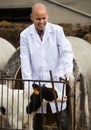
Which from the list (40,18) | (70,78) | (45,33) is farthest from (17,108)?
(40,18)

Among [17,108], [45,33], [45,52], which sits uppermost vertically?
[45,33]

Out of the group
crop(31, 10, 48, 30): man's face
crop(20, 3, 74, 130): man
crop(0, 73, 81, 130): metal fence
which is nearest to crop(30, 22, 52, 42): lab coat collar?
crop(20, 3, 74, 130): man

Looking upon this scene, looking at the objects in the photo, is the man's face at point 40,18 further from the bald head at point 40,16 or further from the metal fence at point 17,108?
the metal fence at point 17,108

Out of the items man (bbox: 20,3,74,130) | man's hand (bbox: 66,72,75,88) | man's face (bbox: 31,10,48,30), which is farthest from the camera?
man (bbox: 20,3,74,130)

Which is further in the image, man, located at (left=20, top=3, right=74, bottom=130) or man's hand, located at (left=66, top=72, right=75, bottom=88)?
man, located at (left=20, top=3, right=74, bottom=130)

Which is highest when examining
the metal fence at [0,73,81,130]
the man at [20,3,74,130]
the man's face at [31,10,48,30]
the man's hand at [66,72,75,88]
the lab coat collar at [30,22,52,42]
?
the man's face at [31,10,48,30]

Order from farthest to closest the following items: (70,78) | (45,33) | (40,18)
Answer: (45,33) → (40,18) → (70,78)

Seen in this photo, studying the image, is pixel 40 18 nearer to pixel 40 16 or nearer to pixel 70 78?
pixel 40 16

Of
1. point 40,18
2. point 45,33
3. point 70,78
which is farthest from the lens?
point 45,33

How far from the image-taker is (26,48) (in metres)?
5.43

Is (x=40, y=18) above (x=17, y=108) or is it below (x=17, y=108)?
above

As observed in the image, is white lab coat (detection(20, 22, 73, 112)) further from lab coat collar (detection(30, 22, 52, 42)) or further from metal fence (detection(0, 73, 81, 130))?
metal fence (detection(0, 73, 81, 130))

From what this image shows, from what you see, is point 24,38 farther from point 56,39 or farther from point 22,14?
point 22,14

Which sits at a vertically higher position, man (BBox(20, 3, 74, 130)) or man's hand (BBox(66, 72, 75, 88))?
man (BBox(20, 3, 74, 130))
